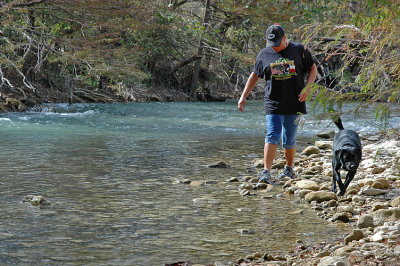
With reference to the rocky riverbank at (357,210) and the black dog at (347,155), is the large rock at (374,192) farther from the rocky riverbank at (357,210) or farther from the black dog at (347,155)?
the black dog at (347,155)

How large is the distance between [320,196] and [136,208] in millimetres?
1865

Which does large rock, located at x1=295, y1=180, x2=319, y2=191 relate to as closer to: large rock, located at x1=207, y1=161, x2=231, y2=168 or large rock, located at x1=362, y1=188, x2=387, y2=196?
large rock, located at x1=362, y1=188, x2=387, y2=196

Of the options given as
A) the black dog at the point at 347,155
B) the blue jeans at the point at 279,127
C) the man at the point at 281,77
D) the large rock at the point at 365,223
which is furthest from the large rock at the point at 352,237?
the blue jeans at the point at 279,127

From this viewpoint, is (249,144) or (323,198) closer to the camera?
(323,198)

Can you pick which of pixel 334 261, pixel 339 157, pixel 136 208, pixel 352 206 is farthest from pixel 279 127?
pixel 334 261

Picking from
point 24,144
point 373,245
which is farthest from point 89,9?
point 373,245

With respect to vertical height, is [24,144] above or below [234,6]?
below

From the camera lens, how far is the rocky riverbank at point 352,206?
332 cm

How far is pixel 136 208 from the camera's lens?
484 centimetres

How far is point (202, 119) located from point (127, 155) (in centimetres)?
739

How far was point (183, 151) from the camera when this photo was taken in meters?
8.82

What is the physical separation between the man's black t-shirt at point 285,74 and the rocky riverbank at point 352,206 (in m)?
0.90

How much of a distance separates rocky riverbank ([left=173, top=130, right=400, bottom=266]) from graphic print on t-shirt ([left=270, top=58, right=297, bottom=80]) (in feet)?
4.05

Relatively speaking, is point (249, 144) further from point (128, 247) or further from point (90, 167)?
point (128, 247)
